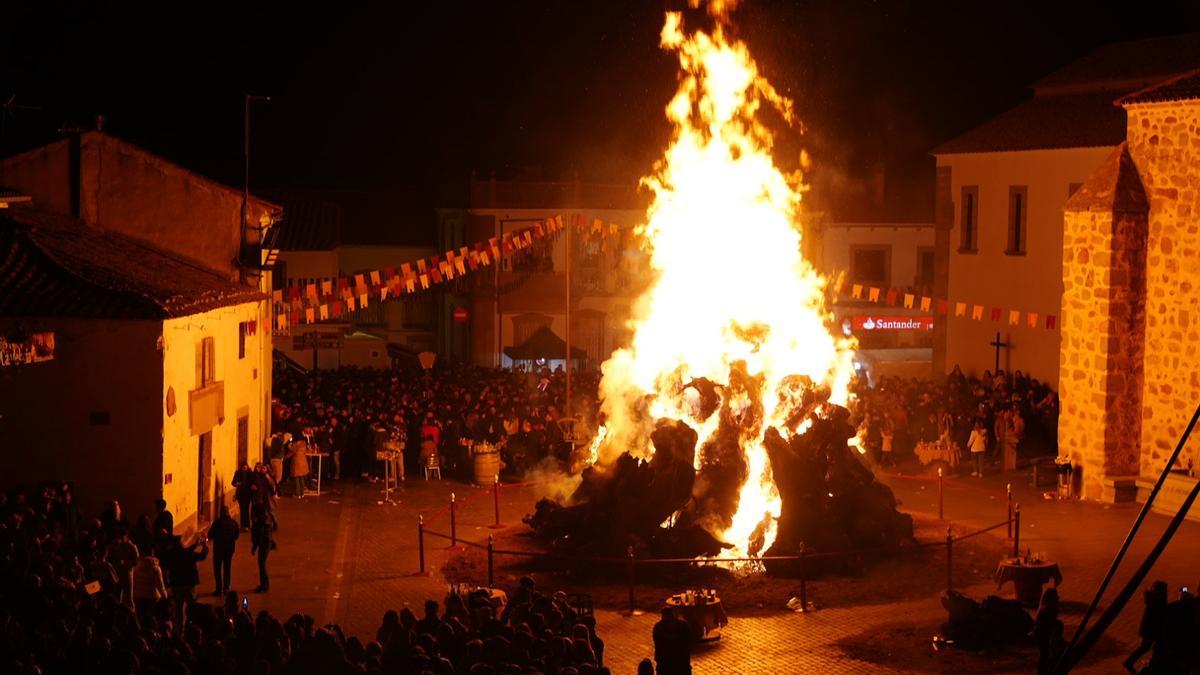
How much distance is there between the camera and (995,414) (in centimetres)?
3209

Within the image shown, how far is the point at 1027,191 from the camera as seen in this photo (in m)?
40.0

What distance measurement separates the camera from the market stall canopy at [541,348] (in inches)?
1922

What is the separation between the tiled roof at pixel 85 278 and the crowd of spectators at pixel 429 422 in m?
5.13

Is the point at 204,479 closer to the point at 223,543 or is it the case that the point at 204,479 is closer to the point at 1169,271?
the point at 223,543

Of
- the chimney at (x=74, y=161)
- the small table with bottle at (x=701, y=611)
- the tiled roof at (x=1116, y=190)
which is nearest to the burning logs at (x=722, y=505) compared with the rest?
the small table with bottle at (x=701, y=611)

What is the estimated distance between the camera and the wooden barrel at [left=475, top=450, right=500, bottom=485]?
30.4 m

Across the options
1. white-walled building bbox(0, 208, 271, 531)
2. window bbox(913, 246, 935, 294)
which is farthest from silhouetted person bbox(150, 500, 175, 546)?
window bbox(913, 246, 935, 294)

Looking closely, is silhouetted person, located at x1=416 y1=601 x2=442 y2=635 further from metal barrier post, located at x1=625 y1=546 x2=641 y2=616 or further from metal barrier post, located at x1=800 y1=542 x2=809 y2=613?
metal barrier post, located at x1=800 y1=542 x2=809 y2=613

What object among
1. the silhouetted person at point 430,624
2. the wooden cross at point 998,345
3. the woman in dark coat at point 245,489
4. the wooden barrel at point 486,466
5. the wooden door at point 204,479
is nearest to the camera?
the silhouetted person at point 430,624

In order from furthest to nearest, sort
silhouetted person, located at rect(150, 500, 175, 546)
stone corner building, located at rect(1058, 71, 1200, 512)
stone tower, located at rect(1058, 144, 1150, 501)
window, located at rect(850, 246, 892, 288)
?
window, located at rect(850, 246, 892, 288) → stone tower, located at rect(1058, 144, 1150, 501) → stone corner building, located at rect(1058, 71, 1200, 512) → silhouetted person, located at rect(150, 500, 175, 546)

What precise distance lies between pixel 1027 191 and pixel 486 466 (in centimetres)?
1787

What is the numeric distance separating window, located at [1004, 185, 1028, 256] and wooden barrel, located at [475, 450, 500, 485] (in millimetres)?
17263

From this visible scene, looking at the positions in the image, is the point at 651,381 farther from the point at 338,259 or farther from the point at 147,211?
the point at 338,259

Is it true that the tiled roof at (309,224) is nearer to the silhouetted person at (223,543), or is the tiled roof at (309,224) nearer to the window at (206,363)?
the window at (206,363)
